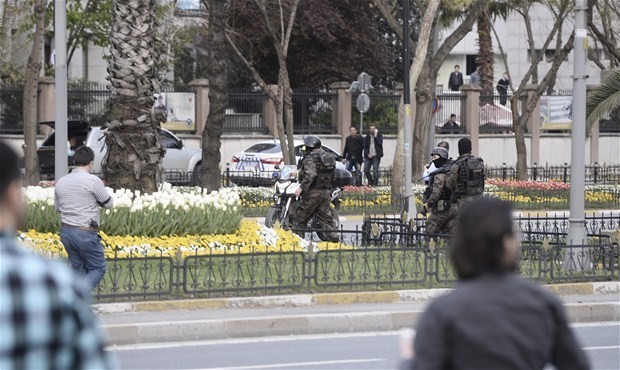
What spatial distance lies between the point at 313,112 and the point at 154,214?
2774cm

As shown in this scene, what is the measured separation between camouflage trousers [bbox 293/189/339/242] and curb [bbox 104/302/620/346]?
576 centimetres

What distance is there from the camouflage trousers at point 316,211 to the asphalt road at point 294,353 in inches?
247

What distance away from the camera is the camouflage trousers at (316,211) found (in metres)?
18.9

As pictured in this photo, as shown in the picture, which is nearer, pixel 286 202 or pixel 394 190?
pixel 286 202

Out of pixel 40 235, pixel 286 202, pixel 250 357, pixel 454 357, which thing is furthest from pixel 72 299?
pixel 286 202

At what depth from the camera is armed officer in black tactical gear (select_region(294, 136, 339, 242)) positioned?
61.5 feet

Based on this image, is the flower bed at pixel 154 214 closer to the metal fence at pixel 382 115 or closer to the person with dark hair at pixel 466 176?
the person with dark hair at pixel 466 176

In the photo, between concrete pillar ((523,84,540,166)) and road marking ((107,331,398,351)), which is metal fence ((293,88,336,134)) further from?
road marking ((107,331,398,351))

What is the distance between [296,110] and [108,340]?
31.2 meters

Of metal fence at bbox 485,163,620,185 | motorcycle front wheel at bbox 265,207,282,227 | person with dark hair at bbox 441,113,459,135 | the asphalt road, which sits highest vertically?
person with dark hair at bbox 441,113,459,135

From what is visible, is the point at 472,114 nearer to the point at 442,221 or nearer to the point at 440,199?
the point at 442,221

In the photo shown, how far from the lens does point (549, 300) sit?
455 cm

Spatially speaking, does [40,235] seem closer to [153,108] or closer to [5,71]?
[153,108]

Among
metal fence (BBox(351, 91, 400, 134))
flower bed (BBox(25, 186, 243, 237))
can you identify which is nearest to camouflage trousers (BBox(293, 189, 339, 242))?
flower bed (BBox(25, 186, 243, 237))
